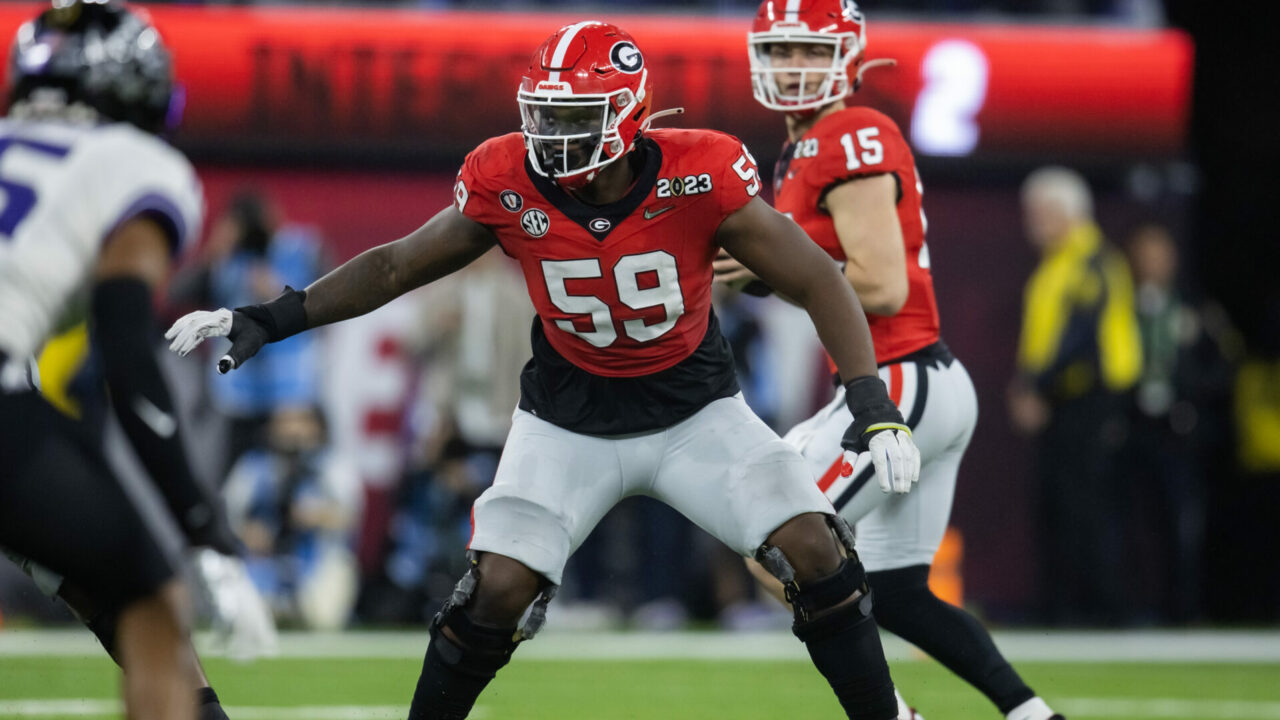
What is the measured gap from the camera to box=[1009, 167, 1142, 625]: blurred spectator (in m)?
8.54

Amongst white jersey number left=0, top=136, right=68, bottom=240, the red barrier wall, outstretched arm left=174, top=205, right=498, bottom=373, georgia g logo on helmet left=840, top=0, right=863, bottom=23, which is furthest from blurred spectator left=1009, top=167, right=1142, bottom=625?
white jersey number left=0, top=136, right=68, bottom=240

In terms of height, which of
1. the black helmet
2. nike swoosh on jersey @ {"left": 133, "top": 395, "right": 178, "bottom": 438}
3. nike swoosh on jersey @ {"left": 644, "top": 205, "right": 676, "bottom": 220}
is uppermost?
the black helmet

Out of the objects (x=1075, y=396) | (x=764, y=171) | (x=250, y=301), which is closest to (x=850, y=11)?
(x=250, y=301)

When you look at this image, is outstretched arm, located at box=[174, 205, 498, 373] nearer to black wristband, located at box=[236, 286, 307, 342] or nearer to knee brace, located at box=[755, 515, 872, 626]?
black wristband, located at box=[236, 286, 307, 342]

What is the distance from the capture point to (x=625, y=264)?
3.79 metres

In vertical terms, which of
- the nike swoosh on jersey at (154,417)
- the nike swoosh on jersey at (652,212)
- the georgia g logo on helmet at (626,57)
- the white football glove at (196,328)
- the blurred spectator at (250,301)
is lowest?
the blurred spectator at (250,301)

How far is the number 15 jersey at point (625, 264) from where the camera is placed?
12.4 ft

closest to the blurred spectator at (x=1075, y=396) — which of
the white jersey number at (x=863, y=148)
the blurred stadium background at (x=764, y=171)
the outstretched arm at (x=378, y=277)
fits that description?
the blurred stadium background at (x=764, y=171)

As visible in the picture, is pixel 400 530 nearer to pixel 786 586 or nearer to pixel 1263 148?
pixel 786 586

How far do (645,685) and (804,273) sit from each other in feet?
9.97

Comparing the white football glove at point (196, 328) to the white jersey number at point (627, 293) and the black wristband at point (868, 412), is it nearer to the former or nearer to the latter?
the white jersey number at point (627, 293)

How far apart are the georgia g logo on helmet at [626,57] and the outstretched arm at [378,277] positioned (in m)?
0.49

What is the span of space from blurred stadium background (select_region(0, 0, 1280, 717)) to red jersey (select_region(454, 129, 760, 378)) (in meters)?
4.82

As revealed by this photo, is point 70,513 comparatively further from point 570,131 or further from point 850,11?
point 850,11
